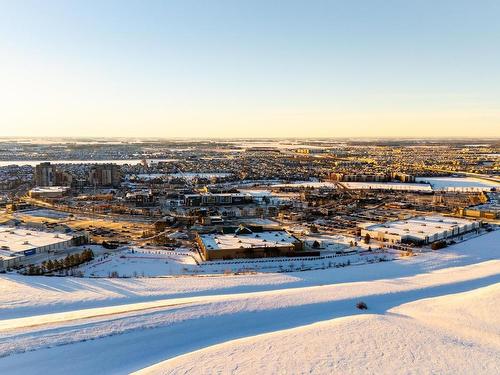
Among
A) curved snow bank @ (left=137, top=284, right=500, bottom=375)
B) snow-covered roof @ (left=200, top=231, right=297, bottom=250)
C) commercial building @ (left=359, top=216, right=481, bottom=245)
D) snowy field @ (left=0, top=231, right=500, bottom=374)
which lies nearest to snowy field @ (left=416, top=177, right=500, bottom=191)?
commercial building @ (left=359, top=216, right=481, bottom=245)

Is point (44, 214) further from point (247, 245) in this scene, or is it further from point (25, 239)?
point (247, 245)

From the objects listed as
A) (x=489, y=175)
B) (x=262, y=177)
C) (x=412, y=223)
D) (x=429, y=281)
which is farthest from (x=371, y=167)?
(x=429, y=281)

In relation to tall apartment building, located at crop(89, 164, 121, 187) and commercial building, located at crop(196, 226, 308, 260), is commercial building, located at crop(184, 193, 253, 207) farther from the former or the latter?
tall apartment building, located at crop(89, 164, 121, 187)

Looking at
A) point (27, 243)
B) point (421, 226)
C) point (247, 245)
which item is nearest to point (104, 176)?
point (27, 243)

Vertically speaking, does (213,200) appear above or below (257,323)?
above

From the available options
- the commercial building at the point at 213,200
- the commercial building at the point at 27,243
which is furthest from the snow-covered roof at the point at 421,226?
the commercial building at the point at 27,243

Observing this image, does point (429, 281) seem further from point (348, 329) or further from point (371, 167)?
point (371, 167)
